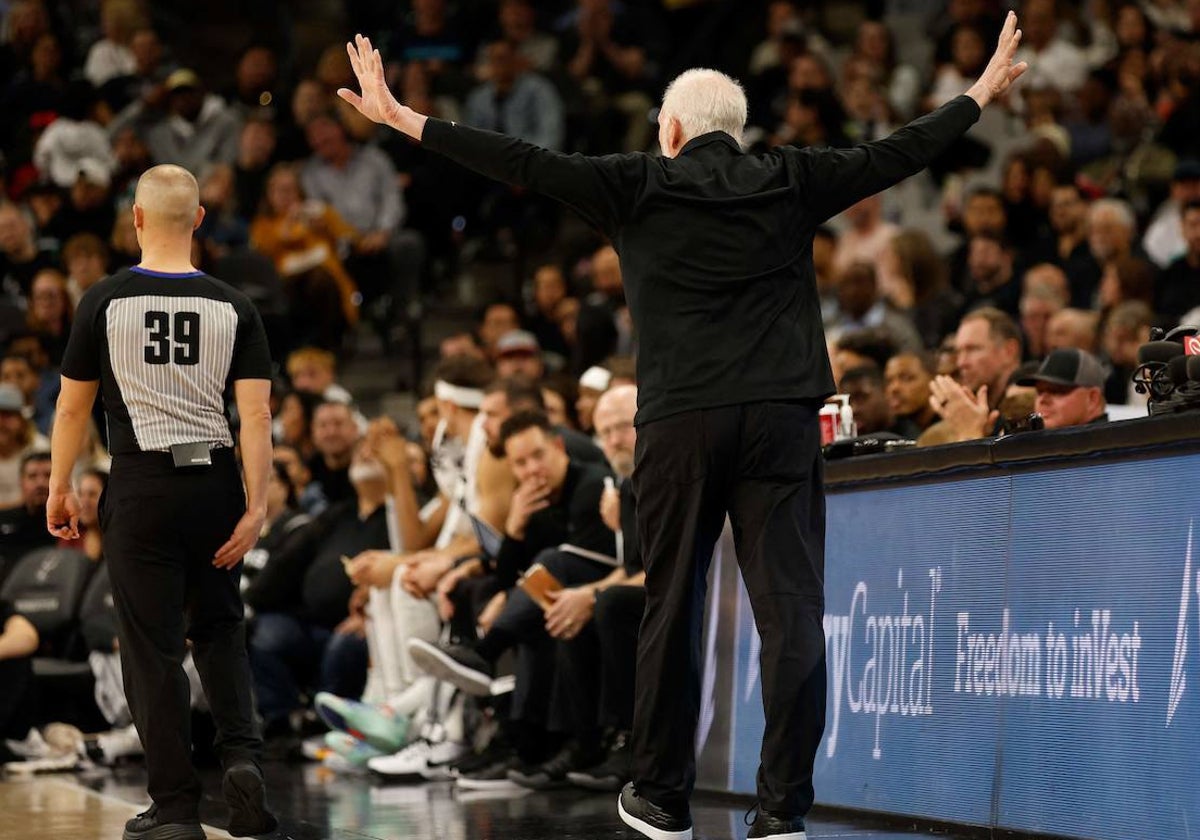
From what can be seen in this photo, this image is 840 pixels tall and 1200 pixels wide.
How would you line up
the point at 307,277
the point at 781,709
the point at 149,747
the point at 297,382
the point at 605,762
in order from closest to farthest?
1. the point at 781,709
2. the point at 149,747
3. the point at 605,762
4. the point at 297,382
5. the point at 307,277

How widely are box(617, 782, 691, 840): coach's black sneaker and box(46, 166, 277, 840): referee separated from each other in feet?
4.15

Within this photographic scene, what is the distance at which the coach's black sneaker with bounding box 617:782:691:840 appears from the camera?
503cm

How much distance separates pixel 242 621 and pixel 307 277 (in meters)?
8.92

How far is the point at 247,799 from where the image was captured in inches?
222

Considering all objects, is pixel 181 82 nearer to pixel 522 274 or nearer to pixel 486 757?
pixel 522 274

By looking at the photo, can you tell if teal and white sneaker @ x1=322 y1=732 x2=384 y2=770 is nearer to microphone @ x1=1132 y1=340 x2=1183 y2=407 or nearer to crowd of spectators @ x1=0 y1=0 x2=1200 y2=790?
crowd of spectators @ x1=0 y1=0 x2=1200 y2=790

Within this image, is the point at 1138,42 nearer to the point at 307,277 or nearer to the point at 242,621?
the point at 307,277

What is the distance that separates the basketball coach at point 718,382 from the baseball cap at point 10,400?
7.87m

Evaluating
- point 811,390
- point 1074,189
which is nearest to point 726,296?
point 811,390

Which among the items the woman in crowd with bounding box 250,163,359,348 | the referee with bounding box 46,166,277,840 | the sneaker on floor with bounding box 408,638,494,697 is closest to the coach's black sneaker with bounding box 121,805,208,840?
the referee with bounding box 46,166,277,840

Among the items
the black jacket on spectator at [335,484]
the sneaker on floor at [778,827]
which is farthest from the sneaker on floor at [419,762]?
the sneaker on floor at [778,827]

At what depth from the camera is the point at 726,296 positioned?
4953mm

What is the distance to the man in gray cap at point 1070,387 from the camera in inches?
279

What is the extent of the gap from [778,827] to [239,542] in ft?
6.28
